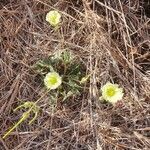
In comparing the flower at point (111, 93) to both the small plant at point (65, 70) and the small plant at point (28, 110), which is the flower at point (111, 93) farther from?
the small plant at point (28, 110)

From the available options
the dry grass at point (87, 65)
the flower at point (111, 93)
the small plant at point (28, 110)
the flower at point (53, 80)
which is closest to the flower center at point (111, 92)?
the flower at point (111, 93)

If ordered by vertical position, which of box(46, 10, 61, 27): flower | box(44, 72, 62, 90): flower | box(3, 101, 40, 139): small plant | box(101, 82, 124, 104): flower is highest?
box(46, 10, 61, 27): flower

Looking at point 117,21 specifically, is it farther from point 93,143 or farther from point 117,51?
point 93,143

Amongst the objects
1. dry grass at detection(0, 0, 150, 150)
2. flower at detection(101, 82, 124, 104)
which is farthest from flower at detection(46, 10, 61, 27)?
flower at detection(101, 82, 124, 104)

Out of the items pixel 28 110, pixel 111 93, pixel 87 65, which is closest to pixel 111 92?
pixel 111 93

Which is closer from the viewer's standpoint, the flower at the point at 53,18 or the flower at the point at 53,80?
the flower at the point at 53,80

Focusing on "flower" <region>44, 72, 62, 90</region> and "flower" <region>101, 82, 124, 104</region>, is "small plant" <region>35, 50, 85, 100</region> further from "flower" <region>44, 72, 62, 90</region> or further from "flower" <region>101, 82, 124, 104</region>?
"flower" <region>101, 82, 124, 104</region>
